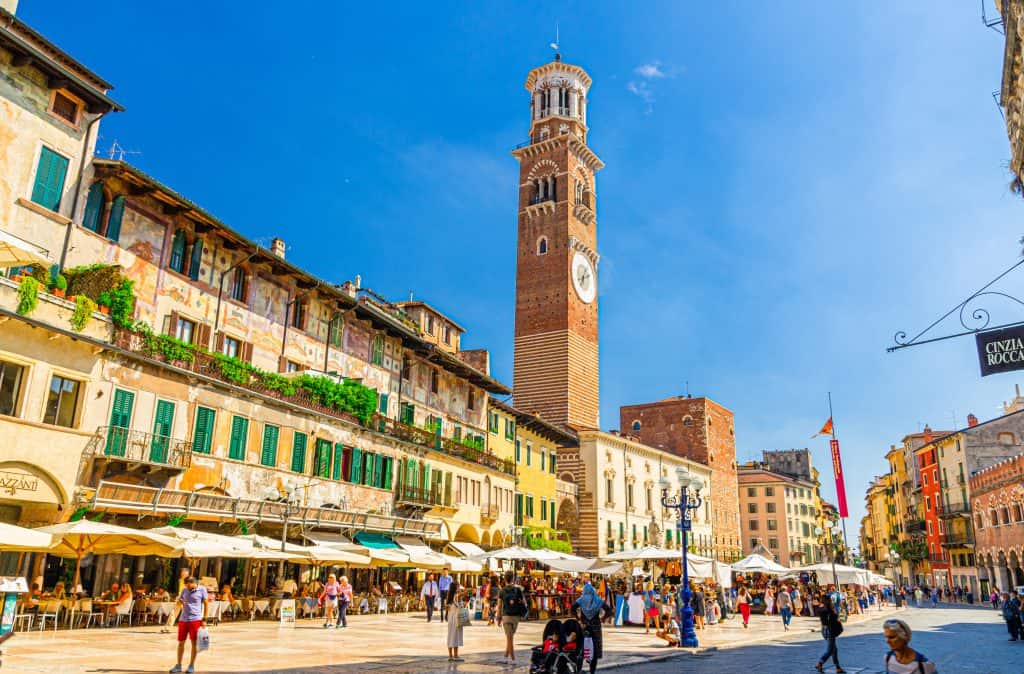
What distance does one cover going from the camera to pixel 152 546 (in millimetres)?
17688

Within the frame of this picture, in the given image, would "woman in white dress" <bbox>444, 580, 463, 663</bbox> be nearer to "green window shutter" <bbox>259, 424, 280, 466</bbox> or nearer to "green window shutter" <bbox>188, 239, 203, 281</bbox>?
"green window shutter" <bbox>259, 424, 280, 466</bbox>

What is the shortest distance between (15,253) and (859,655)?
20.8 m

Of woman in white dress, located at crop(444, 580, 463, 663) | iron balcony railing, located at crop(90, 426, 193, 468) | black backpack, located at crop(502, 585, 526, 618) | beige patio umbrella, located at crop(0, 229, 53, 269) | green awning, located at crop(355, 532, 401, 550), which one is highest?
beige patio umbrella, located at crop(0, 229, 53, 269)

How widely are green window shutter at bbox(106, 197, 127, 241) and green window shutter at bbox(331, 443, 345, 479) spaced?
34.0 feet

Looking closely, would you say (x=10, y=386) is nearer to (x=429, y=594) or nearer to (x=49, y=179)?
(x=49, y=179)

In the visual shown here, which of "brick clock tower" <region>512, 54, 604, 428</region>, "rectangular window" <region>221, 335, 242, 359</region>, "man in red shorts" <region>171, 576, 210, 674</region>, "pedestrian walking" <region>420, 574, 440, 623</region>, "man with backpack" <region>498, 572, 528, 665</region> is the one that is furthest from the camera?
"brick clock tower" <region>512, 54, 604, 428</region>

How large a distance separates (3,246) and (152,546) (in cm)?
722

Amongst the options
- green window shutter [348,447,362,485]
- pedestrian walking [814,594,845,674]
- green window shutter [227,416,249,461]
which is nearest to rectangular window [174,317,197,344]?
green window shutter [227,416,249,461]

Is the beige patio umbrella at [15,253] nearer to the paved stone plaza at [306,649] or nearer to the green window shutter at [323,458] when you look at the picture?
the paved stone plaza at [306,649]

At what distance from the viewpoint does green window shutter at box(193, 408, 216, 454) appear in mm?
21531

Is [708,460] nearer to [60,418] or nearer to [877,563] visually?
[877,563]

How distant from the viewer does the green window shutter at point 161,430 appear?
66.1 ft

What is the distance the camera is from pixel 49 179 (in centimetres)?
1919

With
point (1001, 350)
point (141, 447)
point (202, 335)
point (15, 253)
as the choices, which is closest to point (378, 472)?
point (202, 335)
